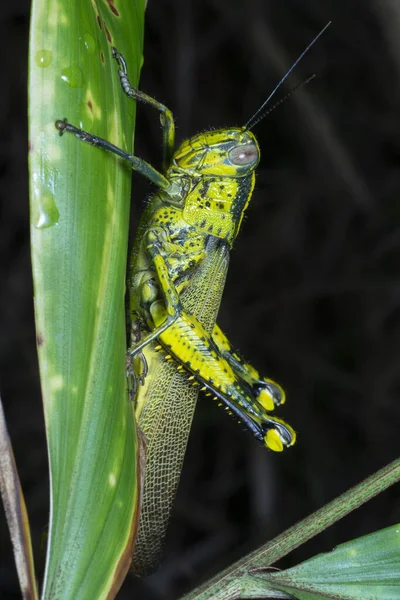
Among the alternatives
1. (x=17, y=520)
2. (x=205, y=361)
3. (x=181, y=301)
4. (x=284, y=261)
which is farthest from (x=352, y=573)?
(x=284, y=261)

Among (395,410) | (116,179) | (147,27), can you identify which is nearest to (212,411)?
(395,410)

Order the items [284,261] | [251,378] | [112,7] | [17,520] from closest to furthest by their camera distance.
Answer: [17,520]
[112,7]
[251,378]
[284,261]

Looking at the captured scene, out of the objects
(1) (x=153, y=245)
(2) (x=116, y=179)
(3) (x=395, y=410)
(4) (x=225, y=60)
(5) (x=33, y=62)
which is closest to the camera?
(5) (x=33, y=62)

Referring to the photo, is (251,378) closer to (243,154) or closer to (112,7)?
(243,154)

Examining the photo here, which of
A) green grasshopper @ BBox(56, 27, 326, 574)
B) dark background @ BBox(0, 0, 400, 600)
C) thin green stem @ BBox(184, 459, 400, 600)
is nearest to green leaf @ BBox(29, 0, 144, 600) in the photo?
thin green stem @ BBox(184, 459, 400, 600)

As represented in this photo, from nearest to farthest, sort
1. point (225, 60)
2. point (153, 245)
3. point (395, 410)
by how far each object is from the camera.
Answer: point (153, 245) → point (395, 410) → point (225, 60)

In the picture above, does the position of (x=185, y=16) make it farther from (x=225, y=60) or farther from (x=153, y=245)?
(x=153, y=245)
